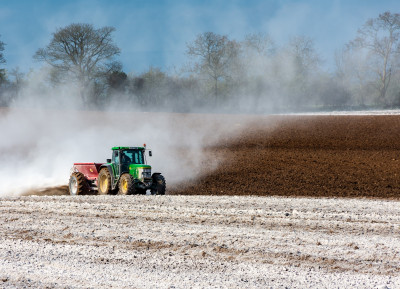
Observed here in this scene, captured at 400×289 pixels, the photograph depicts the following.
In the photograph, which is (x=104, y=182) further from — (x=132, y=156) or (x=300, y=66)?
(x=300, y=66)

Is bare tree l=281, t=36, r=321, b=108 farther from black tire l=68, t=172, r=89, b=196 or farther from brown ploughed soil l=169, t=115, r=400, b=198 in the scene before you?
black tire l=68, t=172, r=89, b=196

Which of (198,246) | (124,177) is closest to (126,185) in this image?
(124,177)

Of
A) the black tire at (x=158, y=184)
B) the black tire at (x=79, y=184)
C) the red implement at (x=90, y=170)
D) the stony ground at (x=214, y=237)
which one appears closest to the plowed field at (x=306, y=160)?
the stony ground at (x=214, y=237)

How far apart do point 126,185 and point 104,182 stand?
5.10 feet

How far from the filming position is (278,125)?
124 ft

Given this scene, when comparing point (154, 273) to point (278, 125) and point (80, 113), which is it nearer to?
point (278, 125)

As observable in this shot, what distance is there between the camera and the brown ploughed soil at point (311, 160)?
20.0m

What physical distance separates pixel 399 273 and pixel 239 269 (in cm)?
247

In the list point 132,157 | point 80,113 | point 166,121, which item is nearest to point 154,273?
point 132,157

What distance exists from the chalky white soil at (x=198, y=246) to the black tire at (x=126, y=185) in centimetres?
222

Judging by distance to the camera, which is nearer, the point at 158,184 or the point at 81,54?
the point at 158,184

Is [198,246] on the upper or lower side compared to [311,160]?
lower

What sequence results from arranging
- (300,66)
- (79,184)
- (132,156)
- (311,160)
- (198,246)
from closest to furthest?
(198,246), (132,156), (79,184), (311,160), (300,66)

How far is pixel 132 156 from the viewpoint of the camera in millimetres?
17234
